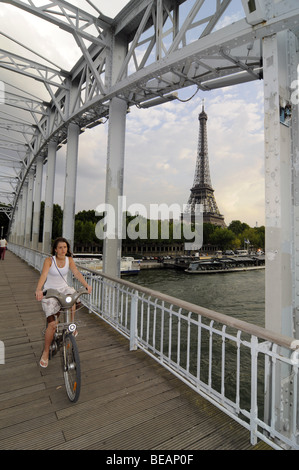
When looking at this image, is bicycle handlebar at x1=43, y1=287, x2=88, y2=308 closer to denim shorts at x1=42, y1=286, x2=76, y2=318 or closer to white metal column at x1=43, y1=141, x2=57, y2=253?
denim shorts at x1=42, y1=286, x2=76, y2=318

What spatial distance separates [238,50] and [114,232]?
469 centimetres

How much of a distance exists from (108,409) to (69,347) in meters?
0.78

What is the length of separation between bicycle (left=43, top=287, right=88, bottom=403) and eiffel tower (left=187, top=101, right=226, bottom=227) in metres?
92.7

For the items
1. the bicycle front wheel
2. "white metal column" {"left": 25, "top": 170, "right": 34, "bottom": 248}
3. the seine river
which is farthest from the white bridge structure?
the seine river

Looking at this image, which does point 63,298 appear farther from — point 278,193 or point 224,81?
point 224,81

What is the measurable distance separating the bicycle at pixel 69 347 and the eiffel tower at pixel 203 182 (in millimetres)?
92683

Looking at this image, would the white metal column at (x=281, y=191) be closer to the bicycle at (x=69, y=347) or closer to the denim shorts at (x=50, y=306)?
the bicycle at (x=69, y=347)

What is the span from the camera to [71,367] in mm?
2789

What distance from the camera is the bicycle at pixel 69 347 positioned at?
8.95 feet

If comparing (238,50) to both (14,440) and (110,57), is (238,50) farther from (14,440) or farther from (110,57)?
(14,440)

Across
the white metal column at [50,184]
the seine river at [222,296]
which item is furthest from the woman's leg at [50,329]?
the seine river at [222,296]

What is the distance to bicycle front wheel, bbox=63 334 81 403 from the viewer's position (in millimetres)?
2693

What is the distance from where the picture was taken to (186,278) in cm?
4109
